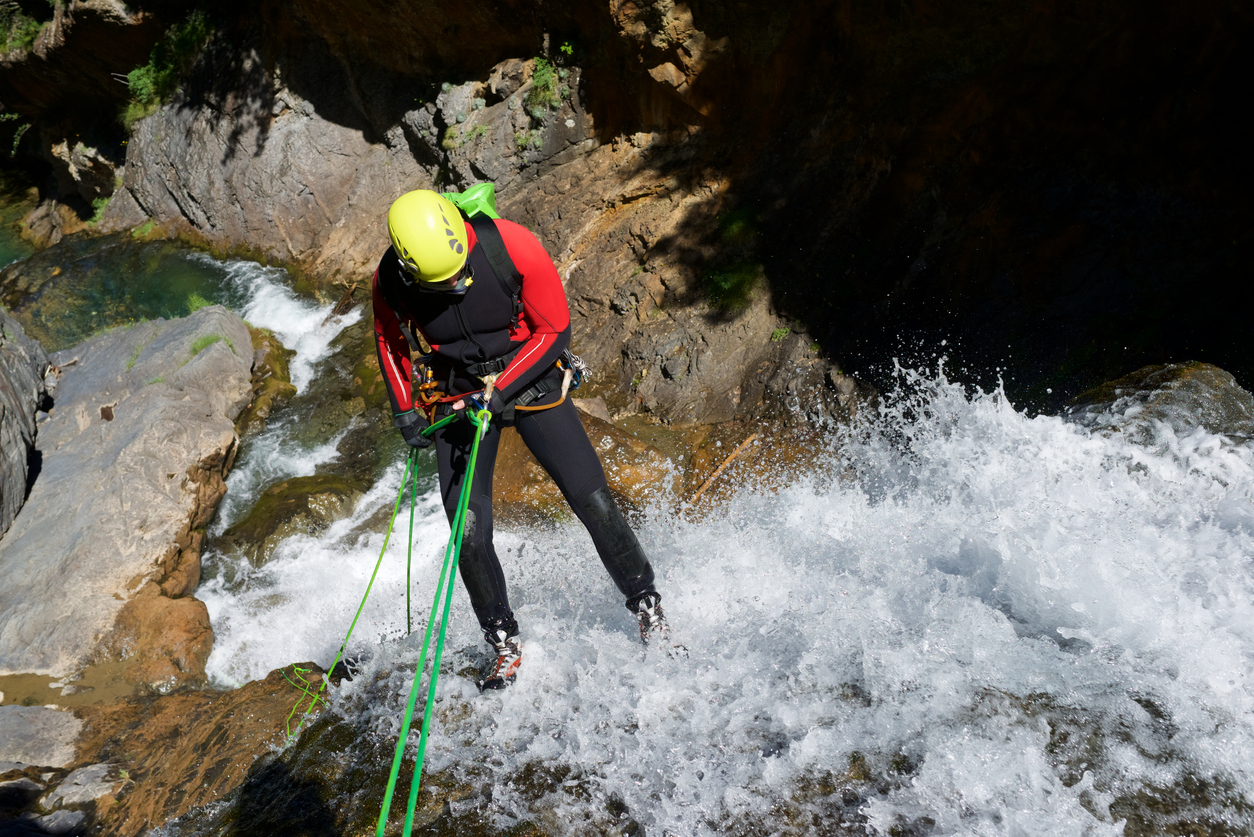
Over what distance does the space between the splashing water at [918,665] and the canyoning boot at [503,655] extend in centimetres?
7

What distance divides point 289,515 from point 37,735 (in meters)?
2.20

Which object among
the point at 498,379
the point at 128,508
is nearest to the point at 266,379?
the point at 128,508

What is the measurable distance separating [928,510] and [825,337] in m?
2.02

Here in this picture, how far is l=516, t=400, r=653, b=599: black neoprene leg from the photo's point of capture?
132 inches

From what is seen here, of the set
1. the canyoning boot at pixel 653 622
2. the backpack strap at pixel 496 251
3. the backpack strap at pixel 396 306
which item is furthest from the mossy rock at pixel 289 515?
the backpack strap at pixel 496 251

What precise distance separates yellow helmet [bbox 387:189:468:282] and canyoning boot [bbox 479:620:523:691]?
1690 mm

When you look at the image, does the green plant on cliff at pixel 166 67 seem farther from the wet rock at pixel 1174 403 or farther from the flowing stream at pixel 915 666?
the wet rock at pixel 1174 403

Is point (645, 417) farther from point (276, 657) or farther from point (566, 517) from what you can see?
point (276, 657)

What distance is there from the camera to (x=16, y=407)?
6551mm

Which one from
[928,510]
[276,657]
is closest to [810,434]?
[928,510]

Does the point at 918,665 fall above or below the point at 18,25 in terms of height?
below

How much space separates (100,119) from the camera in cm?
1332

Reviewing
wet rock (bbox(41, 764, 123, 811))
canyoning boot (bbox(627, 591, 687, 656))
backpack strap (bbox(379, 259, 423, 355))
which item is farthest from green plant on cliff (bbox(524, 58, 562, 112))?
wet rock (bbox(41, 764, 123, 811))

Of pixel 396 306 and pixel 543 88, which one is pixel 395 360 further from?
pixel 543 88
